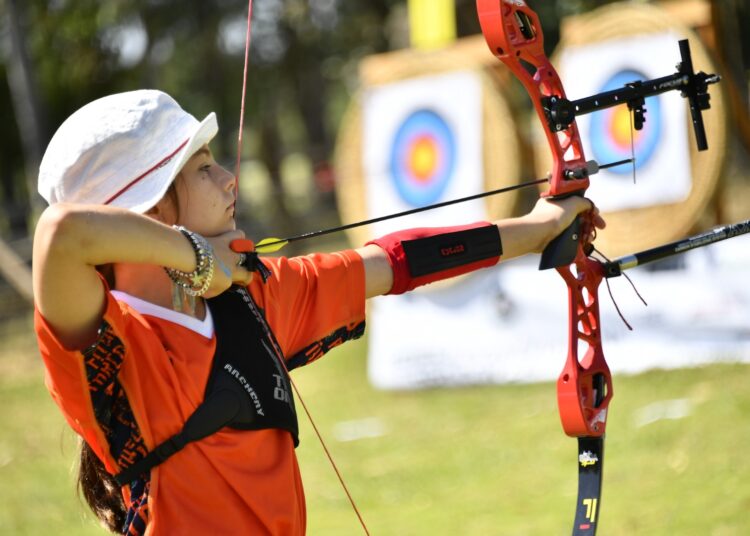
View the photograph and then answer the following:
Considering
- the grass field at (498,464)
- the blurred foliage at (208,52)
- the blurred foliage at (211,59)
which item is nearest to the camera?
the grass field at (498,464)

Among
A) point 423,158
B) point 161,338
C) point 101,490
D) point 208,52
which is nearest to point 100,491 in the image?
point 101,490

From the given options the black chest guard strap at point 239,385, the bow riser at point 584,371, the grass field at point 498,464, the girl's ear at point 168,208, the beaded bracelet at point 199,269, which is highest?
the girl's ear at point 168,208

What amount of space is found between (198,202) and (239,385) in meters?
0.26

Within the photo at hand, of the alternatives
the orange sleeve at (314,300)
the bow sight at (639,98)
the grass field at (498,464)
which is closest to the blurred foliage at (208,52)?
the grass field at (498,464)

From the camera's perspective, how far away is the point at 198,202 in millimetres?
1515

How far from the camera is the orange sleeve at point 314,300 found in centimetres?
170

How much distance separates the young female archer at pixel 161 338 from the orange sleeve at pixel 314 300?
0.26ft

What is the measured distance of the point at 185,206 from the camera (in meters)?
1.52

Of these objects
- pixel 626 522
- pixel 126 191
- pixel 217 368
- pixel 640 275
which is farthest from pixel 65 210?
pixel 640 275

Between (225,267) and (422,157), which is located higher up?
(225,267)

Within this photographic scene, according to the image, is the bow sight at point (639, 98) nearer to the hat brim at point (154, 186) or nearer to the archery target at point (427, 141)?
the hat brim at point (154, 186)

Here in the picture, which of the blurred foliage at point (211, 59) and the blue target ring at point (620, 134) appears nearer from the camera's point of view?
the blue target ring at point (620, 134)

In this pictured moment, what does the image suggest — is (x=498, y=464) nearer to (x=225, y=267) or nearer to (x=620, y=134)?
(x=620, y=134)

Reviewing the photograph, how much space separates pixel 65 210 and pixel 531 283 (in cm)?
451
